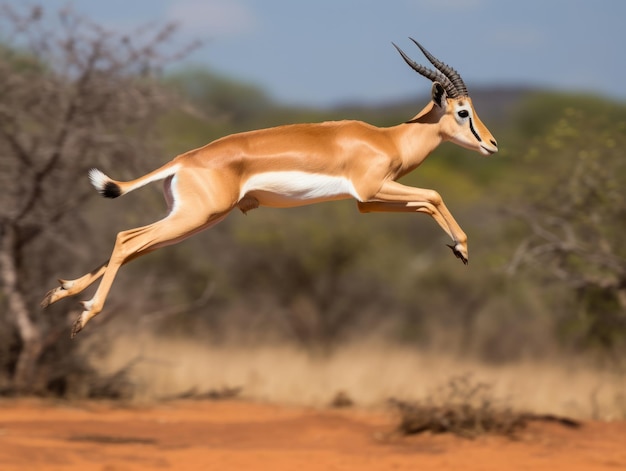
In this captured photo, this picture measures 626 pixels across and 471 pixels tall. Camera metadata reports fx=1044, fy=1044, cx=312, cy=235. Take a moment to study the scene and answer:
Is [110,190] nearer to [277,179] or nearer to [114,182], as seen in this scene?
[114,182]

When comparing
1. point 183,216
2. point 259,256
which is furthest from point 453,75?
point 259,256

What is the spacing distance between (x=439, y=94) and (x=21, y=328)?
307 inches

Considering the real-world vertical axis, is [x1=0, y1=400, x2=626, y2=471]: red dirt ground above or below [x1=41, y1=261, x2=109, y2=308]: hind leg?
below

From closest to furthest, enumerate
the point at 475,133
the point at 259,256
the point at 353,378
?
the point at 475,133
the point at 353,378
the point at 259,256

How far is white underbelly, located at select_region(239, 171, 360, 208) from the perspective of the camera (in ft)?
23.7

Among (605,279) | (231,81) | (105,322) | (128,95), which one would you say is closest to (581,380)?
(605,279)

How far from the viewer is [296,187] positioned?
23.6 ft

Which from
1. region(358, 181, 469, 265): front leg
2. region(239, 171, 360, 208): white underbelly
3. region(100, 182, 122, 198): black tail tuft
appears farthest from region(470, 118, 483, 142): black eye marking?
region(100, 182, 122, 198): black tail tuft

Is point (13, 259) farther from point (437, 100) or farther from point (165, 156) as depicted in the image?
point (437, 100)

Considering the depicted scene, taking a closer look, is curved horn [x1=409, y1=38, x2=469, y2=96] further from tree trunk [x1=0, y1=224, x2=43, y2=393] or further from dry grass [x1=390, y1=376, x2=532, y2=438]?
tree trunk [x1=0, y1=224, x2=43, y2=393]

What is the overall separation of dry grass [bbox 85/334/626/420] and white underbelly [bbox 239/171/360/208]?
7.18 m

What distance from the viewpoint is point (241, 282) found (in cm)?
2697

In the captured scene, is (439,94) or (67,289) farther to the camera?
(439,94)

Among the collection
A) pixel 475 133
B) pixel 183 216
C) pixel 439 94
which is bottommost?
pixel 183 216
